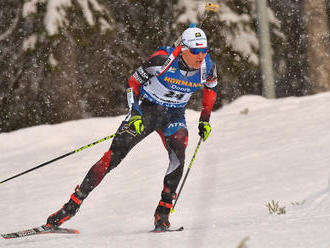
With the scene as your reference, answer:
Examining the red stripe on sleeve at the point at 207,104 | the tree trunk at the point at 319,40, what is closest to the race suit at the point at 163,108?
the red stripe on sleeve at the point at 207,104

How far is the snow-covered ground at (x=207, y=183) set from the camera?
11.5 feet

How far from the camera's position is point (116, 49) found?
12.1m

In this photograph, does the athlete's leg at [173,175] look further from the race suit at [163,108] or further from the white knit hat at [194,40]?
the white knit hat at [194,40]

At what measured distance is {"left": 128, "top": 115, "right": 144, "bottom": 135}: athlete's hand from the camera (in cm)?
483

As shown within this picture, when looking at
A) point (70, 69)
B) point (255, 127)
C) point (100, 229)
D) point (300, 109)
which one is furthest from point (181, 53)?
point (70, 69)

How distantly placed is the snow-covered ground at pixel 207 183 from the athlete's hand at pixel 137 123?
38.3 inches

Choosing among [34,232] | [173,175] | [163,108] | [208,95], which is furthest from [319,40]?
[34,232]

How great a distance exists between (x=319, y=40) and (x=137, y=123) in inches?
301

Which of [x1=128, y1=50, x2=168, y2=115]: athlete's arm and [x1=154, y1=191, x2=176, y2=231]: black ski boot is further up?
[x1=128, y1=50, x2=168, y2=115]: athlete's arm

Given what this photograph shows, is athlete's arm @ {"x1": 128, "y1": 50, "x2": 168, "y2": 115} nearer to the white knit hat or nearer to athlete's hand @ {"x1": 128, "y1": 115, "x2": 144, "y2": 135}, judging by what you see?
athlete's hand @ {"x1": 128, "y1": 115, "x2": 144, "y2": 135}

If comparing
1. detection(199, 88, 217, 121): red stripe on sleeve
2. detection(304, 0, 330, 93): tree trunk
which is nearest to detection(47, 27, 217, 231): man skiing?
detection(199, 88, 217, 121): red stripe on sleeve

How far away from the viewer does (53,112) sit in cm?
1141

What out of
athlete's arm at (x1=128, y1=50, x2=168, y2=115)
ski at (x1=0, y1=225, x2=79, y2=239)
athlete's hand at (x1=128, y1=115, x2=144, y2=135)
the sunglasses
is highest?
the sunglasses

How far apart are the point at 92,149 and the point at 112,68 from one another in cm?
314
